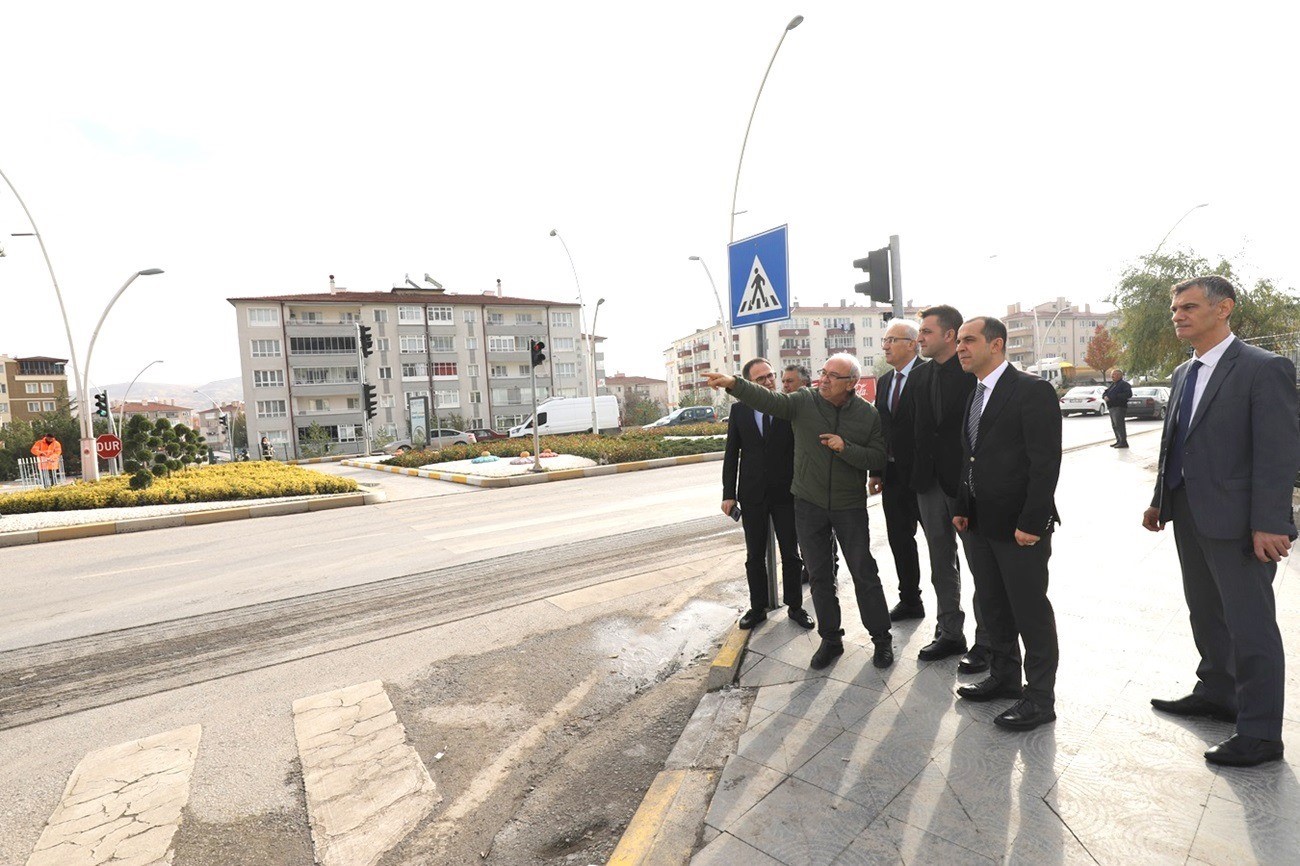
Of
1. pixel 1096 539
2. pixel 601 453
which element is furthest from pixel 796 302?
pixel 1096 539

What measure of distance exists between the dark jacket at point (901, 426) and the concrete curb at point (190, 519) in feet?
41.5

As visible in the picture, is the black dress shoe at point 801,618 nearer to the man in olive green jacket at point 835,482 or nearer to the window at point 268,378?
the man in olive green jacket at point 835,482

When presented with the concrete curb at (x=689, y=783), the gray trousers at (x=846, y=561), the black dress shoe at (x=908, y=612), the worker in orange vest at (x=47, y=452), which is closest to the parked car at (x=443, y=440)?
the worker in orange vest at (x=47, y=452)

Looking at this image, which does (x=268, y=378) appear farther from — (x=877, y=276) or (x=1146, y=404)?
(x=877, y=276)

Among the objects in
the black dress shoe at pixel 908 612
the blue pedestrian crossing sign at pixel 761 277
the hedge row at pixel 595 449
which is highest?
the blue pedestrian crossing sign at pixel 761 277

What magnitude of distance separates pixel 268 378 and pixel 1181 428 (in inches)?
2676

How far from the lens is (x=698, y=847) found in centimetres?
251

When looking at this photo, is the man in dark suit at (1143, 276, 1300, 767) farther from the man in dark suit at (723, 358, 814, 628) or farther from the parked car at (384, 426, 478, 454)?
the parked car at (384, 426, 478, 454)

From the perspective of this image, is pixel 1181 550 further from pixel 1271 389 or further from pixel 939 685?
pixel 939 685

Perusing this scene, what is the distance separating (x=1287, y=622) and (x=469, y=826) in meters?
4.74

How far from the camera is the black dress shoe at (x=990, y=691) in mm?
3396

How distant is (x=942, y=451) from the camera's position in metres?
4.00

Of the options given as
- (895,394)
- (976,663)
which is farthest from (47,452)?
(976,663)

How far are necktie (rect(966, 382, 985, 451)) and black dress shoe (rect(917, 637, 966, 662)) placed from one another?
127 centimetres
